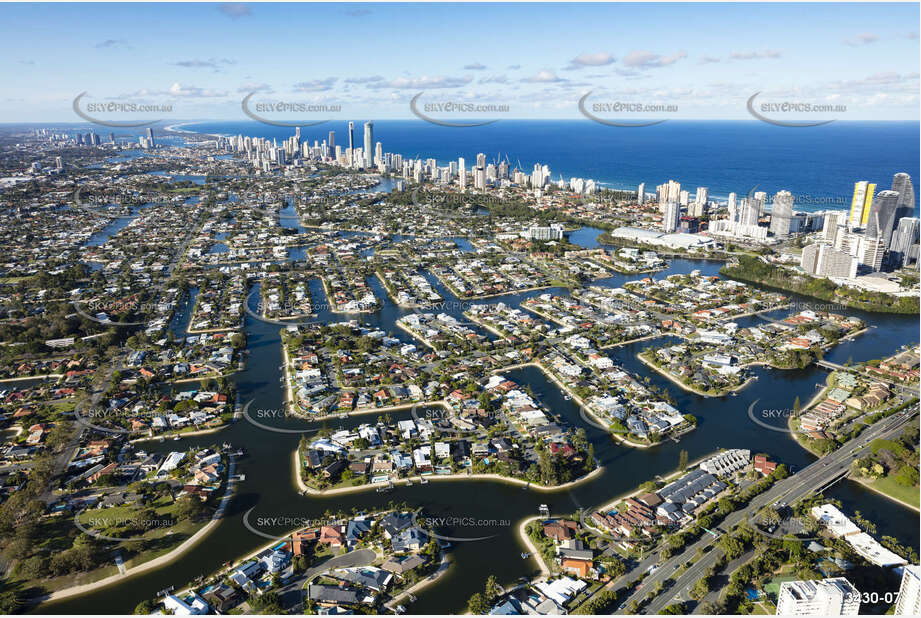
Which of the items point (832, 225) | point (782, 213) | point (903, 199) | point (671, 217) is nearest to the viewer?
point (903, 199)

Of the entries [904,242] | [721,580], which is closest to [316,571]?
[721,580]

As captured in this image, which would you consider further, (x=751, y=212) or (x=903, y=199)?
(x=751, y=212)

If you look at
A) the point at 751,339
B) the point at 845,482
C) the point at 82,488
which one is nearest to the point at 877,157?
the point at 751,339

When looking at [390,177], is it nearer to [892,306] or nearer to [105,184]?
[105,184]

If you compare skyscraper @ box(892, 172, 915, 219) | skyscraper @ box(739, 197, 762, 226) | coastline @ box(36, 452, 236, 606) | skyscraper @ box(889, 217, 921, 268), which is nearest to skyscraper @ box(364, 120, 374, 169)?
skyscraper @ box(739, 197, 762, 226)

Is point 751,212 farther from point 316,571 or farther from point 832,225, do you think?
point 316,571

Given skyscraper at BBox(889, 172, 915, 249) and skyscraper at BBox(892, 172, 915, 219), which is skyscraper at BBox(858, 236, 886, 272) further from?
skyscraper at BBox(892, 172, 915, 219)

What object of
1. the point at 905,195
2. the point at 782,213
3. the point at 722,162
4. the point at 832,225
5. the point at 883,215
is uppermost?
the point at 722,162
